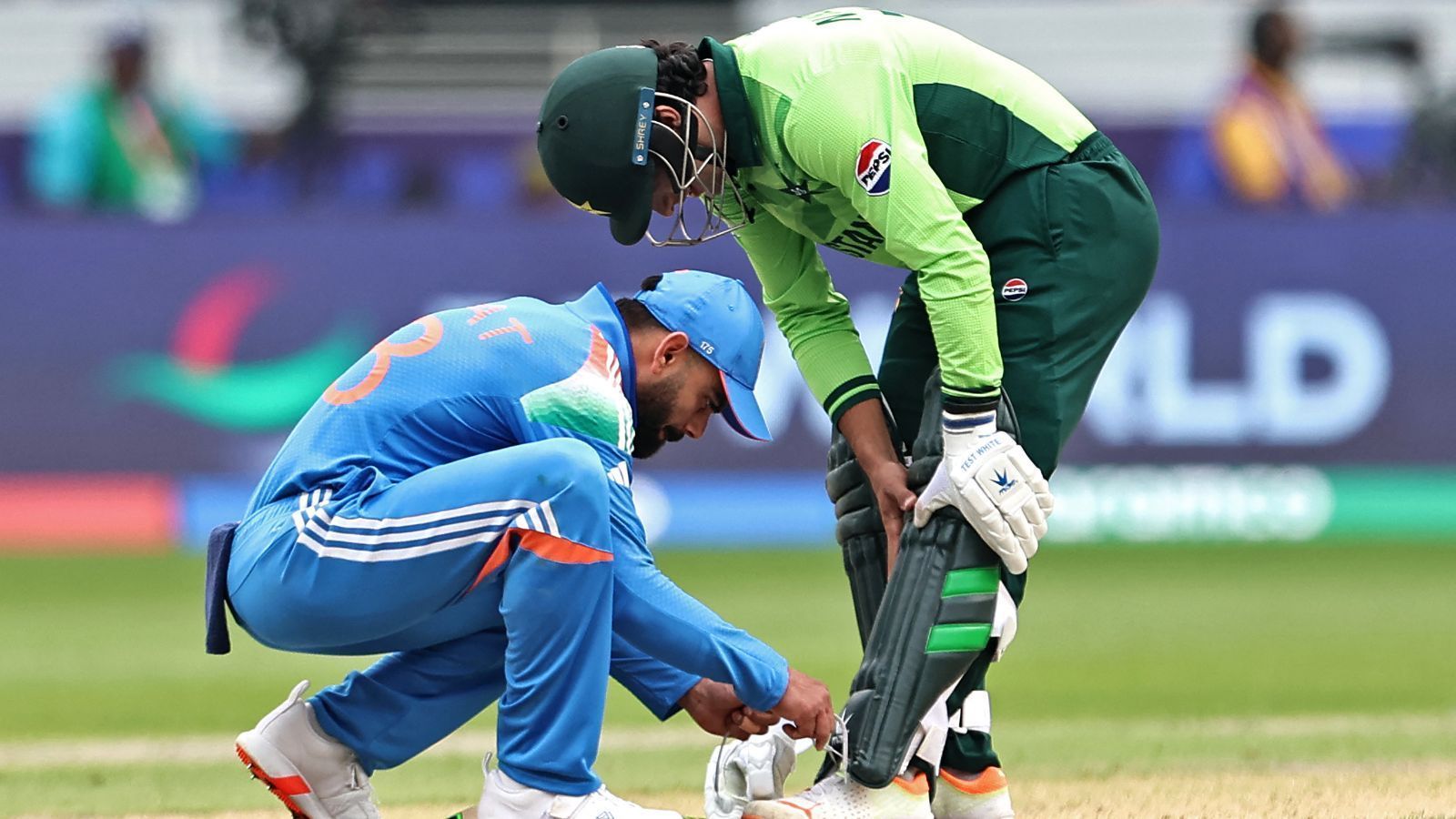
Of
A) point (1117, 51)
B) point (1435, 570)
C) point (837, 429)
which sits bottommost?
point (1435, 570)

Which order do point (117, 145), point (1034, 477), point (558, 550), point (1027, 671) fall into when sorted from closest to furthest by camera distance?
1. point (558, 550)
2. point (1034, 477)
3. point (1027, 671)
4. point (117, 145)

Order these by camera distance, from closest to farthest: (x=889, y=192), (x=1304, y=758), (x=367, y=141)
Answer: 1. (x=889, y=192)
2. (x=1304, y=758)
3. (x=367, y=141)

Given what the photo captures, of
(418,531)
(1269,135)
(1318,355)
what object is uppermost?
(418,531)

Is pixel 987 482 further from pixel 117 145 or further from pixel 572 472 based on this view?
pixel 117 145

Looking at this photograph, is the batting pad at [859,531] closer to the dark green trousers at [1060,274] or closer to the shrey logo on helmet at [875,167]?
the dark green trousers at [1060,274]

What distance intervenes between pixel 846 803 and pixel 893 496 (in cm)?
71

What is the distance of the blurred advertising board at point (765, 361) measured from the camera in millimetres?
11031

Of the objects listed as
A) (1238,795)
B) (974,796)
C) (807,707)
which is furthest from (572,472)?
(1238,795)

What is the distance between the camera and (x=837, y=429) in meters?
4.82

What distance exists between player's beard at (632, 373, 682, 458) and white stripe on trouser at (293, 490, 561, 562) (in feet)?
1.69

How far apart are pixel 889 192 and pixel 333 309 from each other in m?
7.47

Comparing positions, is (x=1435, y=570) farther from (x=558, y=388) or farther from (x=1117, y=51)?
(x=558, y=388)

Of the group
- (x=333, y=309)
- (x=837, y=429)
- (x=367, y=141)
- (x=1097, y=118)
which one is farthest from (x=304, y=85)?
(x=837, y=429)

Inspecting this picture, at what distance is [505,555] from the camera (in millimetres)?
4027
